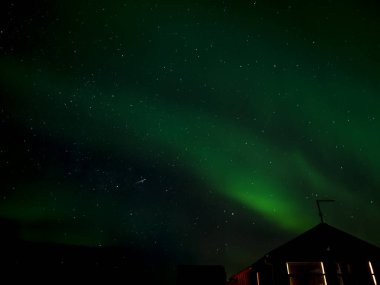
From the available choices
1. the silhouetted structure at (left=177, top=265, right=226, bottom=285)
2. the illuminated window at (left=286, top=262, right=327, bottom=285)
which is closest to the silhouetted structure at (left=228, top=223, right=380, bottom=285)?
the illuminated window at (left=286, top=262, right=327, bottom=285)

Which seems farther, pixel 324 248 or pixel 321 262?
pixel 324 248

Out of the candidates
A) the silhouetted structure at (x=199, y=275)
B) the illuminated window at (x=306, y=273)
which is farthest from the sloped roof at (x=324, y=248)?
the silhouetted structure at (x=199, y=275)

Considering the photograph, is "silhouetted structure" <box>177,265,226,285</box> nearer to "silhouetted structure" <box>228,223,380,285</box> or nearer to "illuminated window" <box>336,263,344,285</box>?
"silhouetted structure" <box>228,223,380,285</box>

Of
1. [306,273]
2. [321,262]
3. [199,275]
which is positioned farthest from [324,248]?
[199,275]

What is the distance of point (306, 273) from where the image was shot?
16.4 m

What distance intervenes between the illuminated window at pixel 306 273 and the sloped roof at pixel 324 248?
43cm

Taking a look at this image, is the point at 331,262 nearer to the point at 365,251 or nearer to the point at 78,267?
the point at 365,251

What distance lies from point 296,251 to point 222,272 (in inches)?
219

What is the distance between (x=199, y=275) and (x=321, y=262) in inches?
304

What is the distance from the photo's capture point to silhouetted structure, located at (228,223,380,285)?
1622 cm

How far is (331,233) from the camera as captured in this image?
17.8 metres

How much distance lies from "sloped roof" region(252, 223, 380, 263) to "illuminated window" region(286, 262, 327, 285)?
1.40ft

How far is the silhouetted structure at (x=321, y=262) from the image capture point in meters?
16.2

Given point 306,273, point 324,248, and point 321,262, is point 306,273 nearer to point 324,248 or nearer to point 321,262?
point 321,262
